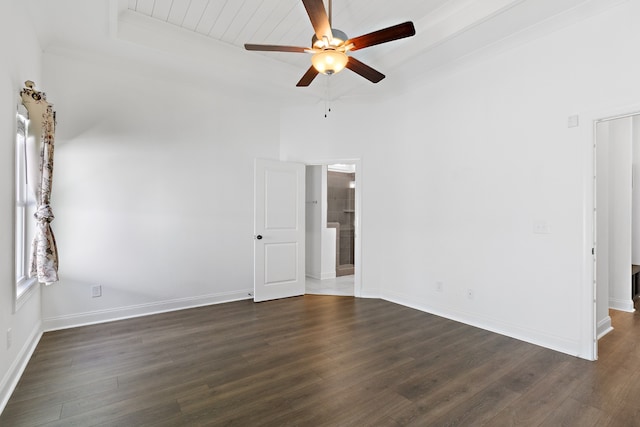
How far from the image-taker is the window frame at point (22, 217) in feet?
8.61

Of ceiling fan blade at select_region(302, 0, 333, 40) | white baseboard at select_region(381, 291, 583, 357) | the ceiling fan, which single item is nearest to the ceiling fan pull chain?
the ceiling fan

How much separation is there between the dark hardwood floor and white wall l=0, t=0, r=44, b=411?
184 millimetres

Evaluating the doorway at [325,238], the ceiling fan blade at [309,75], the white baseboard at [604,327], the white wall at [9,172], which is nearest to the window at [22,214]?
the white wall at [9,172]

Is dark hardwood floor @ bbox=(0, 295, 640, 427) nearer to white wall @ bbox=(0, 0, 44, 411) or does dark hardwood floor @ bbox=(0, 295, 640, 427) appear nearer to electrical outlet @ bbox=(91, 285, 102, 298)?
white wall @ bbox=(0, 0, 44, 411)

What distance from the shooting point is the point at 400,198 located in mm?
4637

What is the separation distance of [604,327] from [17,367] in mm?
5320

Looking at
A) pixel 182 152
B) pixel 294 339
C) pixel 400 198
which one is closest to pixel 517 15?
pixel 400 198

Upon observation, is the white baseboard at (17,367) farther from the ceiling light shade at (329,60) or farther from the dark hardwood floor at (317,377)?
the ceiling light shade at (329,60)

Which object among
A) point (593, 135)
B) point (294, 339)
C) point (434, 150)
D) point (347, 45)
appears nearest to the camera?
point (347, 45)

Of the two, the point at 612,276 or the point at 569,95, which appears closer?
the point at 569,95

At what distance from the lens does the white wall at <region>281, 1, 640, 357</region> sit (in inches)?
115

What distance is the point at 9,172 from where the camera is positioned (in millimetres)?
2453

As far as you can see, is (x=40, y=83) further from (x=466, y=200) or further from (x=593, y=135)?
(x=593, y=135)

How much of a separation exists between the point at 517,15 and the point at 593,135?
123 cm
